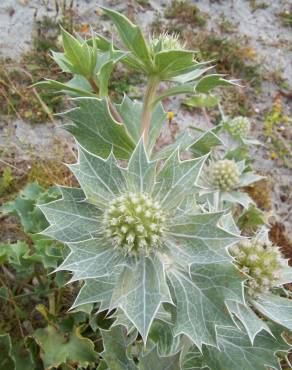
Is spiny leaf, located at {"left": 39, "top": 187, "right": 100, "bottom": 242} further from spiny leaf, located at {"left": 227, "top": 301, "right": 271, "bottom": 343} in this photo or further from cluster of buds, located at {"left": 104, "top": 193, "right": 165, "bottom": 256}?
spiny leaf, located at {"left": 227, "top": 301, "right": 271, "bottom": 343}

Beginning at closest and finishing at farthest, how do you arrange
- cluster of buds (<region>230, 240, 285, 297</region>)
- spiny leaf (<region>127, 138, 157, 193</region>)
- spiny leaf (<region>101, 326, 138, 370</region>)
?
spiny leaf (<region>127, 138, 157, 193</region>) → cluster of buds (<region>230, 240, 285, 297</region>) → spiny leaf (<region>101, 326, 138, 370</region>)

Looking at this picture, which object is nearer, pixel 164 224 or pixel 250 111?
pixel 164 224

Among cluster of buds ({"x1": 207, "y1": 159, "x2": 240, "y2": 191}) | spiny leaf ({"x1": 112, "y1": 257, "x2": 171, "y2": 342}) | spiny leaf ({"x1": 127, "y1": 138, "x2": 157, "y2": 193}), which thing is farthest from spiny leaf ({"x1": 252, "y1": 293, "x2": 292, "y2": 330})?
cluster of buds ({"x1": 207, "y1": 159, "x2": 240, "y2": 191})

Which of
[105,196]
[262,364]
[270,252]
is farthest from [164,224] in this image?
[262,364]

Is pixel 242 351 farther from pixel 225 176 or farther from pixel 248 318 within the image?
pixel 225 176

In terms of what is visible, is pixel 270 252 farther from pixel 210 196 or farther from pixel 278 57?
pixel 278 57

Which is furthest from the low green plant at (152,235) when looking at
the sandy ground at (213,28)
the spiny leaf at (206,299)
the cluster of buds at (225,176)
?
the sandy ground at (213,28)
